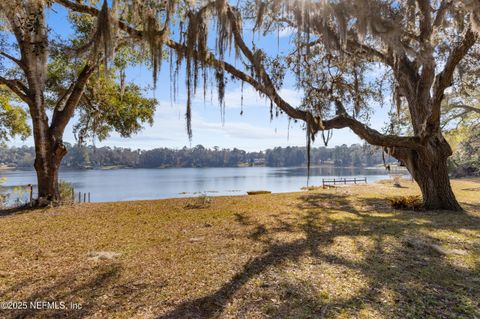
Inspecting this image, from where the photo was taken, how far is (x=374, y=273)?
12.3ft

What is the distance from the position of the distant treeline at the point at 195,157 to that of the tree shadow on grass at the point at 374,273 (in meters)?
109

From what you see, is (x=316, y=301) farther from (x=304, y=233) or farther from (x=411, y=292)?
(x=304, y=233)

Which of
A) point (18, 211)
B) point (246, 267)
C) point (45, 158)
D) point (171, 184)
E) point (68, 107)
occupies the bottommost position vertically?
point (171, 184)

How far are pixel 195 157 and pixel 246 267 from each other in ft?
440

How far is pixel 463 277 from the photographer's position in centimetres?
364

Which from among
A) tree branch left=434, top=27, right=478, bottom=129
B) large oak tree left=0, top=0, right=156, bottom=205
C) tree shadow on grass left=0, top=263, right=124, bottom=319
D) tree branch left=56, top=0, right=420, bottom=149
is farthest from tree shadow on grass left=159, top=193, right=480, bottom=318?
large oak tree left=0, top=0, right=156, bottom=205

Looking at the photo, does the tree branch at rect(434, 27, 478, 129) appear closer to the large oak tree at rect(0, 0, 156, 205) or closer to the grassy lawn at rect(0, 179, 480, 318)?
the grassy lawn at rect(0, 179, 480, 318)

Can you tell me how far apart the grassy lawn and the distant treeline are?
10981cm

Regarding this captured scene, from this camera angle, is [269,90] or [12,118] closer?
[269,90]

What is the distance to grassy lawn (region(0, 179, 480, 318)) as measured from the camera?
292 centimetres

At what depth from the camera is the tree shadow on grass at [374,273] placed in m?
2.86

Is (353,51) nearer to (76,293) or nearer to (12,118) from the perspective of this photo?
(76,293)

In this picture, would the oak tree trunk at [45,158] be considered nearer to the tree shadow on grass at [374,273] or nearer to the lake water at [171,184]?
the tree shadow on grass at [374,273]

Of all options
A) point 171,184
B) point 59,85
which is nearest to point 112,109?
point 59,85
